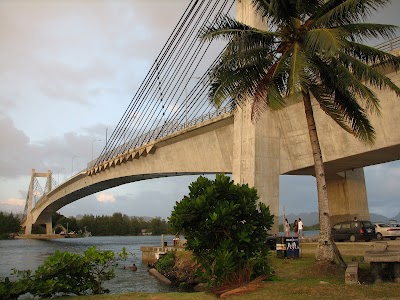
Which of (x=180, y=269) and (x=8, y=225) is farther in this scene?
(x=8, y=225)

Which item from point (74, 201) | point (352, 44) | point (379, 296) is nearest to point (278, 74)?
point (352, 44)

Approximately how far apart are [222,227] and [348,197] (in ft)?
79.9

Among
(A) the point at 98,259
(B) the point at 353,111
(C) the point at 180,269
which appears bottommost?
(C) the point at 180,269

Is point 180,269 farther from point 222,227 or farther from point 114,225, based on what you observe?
point 114,225

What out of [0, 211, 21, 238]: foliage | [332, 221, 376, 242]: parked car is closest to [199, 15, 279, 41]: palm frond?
[332, 221, 376, 242]: parked car

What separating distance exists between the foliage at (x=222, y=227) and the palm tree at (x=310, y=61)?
381cm

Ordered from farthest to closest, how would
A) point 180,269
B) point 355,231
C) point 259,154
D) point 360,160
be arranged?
1. point 355,231
2. point 259,154
3. point 360,160
4. point 180,269

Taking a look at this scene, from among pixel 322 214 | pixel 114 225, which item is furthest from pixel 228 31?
pixel 114 225

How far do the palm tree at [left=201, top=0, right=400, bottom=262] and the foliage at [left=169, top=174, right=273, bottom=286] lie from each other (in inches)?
150

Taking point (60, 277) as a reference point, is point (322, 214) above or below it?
above

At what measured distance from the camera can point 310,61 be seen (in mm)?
15328

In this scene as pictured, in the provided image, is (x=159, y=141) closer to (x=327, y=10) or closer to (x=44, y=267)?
(x=327, y=10)

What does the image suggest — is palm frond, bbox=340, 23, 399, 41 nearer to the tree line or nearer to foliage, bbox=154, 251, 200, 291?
foliage, bbox=154, 251, 200, 291

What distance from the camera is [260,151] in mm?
28406
